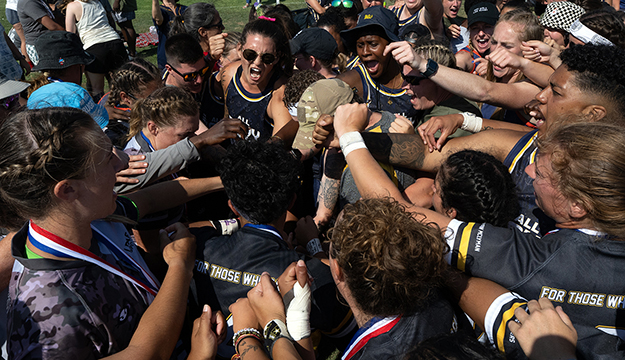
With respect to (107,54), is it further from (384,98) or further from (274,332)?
(274,332)

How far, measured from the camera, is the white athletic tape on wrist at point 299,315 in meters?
1.78

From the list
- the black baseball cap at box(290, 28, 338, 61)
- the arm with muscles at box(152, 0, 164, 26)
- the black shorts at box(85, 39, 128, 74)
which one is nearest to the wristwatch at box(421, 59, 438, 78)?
the black baseball cap at box(290, 28, 338, 61)

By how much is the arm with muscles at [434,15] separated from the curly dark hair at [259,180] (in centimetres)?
483

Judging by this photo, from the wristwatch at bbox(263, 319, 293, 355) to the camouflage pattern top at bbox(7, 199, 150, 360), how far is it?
0.61 meters

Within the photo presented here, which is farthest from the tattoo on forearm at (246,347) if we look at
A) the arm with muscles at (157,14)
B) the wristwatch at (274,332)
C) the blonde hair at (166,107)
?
the arm with muscles at (157,14)

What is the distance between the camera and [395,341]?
1.68 m

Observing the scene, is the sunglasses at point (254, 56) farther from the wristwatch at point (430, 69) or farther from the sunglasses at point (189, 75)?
the wristwatch at point (430, 69)

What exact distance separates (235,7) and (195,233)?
16403 mm

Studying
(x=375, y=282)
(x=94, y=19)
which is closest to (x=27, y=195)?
(x=375, y=282)

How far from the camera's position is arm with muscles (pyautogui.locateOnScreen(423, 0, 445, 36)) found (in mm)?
6082

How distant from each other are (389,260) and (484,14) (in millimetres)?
6069

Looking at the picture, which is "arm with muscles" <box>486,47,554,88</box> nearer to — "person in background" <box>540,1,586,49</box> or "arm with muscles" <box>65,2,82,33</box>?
"person in background" <box>540,1,586,49</box>

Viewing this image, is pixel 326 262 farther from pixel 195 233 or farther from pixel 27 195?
pixel 27 195

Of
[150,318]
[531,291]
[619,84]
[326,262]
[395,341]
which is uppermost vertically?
[619,84]
